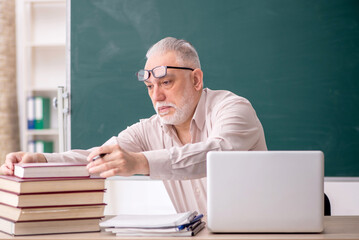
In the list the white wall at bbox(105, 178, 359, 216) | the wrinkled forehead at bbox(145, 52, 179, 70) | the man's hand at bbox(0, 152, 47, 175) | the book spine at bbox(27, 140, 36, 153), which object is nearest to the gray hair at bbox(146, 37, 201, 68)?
the wrinkled forehead at bbox(145, 52, 179, 70)

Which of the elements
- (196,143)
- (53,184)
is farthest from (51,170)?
(196,143)

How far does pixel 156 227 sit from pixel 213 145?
1.33 ft

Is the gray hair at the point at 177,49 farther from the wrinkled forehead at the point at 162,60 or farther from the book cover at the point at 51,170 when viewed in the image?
the book cover at the point at 51,170

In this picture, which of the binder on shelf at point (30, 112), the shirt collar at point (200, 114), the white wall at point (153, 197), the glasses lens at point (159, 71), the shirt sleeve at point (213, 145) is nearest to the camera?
the shirt sleeve at point (213, 145)

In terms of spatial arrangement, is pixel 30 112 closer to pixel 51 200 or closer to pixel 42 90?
pixel 42 90

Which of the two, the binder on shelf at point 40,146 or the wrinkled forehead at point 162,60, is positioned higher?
the wrinkled forehead at point 162,60

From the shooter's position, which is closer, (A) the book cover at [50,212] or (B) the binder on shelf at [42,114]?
(A) the book cover at [50,212]

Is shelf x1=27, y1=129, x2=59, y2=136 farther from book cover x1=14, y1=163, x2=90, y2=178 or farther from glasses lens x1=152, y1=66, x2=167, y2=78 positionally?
book cover x1=14, y1=163, x2=90, y2=178

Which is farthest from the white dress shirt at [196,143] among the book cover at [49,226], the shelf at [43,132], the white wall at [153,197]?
the shelf at [43,132]

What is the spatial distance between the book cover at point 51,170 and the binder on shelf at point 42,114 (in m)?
3.42

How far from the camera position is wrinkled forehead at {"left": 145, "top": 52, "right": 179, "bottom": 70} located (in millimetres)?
1976

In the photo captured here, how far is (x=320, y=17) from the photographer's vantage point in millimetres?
3305

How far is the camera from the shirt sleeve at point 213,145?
52.3 inches

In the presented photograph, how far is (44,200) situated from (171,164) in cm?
36
